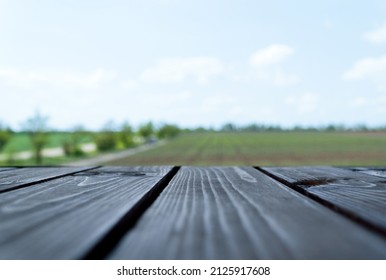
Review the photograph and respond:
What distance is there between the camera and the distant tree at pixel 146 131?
74125 millimetres

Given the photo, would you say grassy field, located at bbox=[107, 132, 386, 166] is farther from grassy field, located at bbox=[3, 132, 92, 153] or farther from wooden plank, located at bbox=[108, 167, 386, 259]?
wooden plank, located at bbox=[108, 167, 386, 259]

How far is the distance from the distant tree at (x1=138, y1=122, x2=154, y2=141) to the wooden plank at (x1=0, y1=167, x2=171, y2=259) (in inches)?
2846

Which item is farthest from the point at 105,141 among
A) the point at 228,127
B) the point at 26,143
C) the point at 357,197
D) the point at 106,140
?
the point at 228,127

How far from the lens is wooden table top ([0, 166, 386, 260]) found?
454mm

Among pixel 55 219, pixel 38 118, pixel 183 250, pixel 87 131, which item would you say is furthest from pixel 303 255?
pixel 87 131

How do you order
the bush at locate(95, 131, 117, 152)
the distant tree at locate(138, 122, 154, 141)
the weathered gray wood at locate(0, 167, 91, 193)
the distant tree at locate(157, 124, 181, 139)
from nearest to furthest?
the weathered gray wood at locate(0, 167, 91, 193)
the bush at locate(95, 131, 117, 152)
the distant tree at locate(138, 122, 154, 141)
the distant tree at locate(157, 124, 181, 139)

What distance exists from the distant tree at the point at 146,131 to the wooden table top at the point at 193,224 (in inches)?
2851

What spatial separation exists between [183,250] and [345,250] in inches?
9.0

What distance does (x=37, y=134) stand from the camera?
29.8 meters

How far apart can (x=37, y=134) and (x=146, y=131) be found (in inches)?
1795

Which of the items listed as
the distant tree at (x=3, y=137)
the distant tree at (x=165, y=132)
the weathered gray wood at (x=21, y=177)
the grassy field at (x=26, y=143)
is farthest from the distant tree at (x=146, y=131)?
the weathered gray wood at (x=21, y=177)

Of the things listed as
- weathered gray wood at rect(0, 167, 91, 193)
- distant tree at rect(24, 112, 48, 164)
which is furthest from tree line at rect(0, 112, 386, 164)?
weathered gray wood at rect(0, 167, 91, 193)
